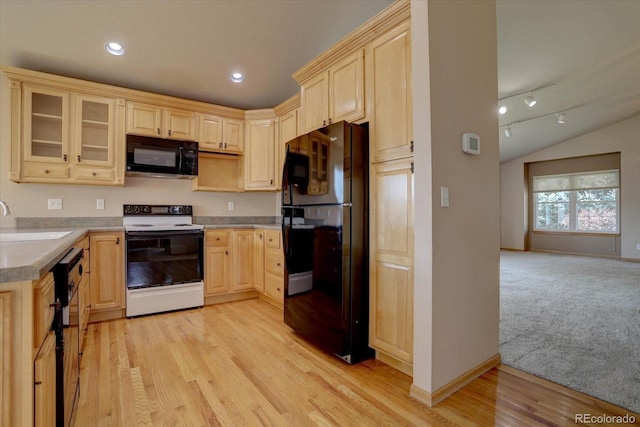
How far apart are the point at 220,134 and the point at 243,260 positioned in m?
1.61

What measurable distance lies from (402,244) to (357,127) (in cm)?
89

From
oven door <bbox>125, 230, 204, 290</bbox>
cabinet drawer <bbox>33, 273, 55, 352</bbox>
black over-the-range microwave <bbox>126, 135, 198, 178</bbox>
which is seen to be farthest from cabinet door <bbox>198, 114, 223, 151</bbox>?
cabinet drawer <bbox>33, 273, 55, 352</bbox>

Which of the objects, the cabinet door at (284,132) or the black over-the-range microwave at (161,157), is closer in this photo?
the black over-the-range microwave at (161,157)

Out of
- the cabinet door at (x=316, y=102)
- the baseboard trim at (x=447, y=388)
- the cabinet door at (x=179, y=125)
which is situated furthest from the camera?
the cabinet door at (x=179, y=125)

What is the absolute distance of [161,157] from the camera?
3.50m

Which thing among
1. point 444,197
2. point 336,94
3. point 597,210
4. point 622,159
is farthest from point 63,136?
point 597,210

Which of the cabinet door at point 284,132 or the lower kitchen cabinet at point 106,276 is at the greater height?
the cabinet door at point 284,132

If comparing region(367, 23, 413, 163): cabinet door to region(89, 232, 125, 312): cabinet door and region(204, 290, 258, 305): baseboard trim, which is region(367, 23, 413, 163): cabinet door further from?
region(89, 232, 125, 312): cabinet door

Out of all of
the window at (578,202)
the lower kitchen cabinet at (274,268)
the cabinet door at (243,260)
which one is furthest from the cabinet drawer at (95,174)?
the window at (578,202)

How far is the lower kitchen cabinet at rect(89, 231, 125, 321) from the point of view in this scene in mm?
2959

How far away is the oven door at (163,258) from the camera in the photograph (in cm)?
312

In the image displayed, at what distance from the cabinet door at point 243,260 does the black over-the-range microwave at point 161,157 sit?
94 centimetres

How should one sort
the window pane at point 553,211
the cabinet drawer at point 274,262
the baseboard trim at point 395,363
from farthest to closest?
the window pane at point 553,211
the cabinet drawer at point 274,262
the baseboard trim at point 395,363

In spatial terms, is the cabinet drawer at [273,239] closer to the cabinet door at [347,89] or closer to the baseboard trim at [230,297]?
the baseboard trim at [230,297]
